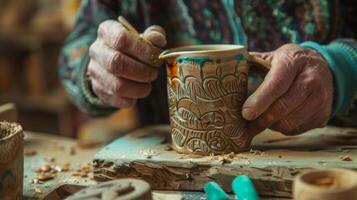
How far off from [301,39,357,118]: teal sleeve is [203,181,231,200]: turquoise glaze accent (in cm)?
30

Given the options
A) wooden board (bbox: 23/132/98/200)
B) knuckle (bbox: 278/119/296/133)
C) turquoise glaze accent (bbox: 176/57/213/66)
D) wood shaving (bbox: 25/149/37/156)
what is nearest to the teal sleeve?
knuckle (bbox: 278/119/296/133)

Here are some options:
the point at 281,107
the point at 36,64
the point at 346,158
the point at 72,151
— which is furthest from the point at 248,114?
the point at 36,64

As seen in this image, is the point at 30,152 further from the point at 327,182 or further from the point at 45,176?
the point at 327,182

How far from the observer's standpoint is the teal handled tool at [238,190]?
2.47ft

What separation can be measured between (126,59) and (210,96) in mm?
186

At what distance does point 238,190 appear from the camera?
0.77 m

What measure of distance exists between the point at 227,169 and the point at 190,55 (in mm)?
182

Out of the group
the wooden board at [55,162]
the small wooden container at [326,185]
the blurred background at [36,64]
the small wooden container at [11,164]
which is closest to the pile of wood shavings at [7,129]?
the small wooden container at [11,164]

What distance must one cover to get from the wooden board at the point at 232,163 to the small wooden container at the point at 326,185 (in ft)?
0.63

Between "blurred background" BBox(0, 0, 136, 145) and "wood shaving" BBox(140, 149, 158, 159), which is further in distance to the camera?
"blurred background" BBox(0, 0, 136, 145)

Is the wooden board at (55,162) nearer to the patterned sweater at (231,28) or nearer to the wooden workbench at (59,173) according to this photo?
the wooden workbench at (59,173)

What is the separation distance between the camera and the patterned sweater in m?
1.04

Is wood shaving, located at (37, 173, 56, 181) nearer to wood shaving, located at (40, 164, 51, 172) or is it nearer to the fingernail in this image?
wood shaving, located at (40, 164, 51, 172)

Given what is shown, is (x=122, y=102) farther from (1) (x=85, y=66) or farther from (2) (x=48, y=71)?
(2) (x=48, y=71)
